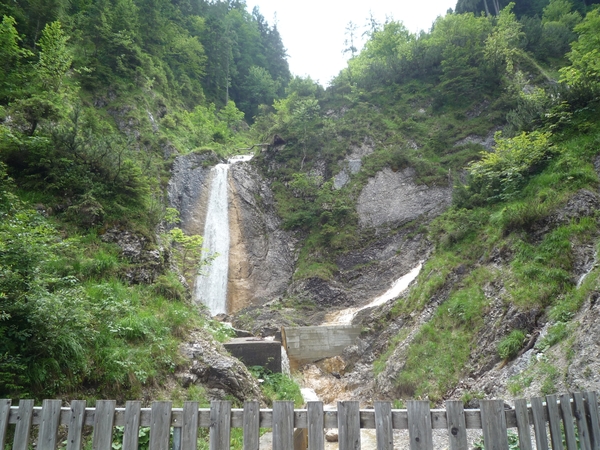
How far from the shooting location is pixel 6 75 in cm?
1349

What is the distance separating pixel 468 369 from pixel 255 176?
73.6 feet

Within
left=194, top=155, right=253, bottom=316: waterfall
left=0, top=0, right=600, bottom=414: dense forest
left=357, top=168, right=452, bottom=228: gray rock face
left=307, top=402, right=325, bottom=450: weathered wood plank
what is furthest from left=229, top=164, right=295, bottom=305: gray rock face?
left=307, top=402, right=325, bottom=450: weathered wood plank

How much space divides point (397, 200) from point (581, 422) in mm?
21671

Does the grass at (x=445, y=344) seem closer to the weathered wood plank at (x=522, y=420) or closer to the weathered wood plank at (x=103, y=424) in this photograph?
the weathered wood plank at (x=522, y=420)

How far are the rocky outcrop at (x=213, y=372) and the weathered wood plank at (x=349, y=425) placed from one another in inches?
183

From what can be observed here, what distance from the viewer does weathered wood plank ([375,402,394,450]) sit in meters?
3.29

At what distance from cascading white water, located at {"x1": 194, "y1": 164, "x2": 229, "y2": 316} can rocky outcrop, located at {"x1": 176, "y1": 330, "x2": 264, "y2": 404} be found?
1114 centimetres

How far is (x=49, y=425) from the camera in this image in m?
3.50

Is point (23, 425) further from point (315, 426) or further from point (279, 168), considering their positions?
point (279, 168)

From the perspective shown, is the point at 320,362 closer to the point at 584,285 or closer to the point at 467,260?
the point at 467,260

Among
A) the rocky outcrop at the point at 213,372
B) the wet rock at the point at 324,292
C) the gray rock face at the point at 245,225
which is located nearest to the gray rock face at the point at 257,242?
the gray rock face at the point at 245,225

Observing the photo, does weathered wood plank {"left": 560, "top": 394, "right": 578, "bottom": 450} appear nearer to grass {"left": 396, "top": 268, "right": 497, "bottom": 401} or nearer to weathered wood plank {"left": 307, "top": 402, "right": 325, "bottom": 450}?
weathered wood plank {"left": 307, "top": 402, "right": 325, "bottom": 450}

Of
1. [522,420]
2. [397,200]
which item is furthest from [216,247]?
[522,420]

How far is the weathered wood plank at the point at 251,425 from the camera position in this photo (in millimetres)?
3367
